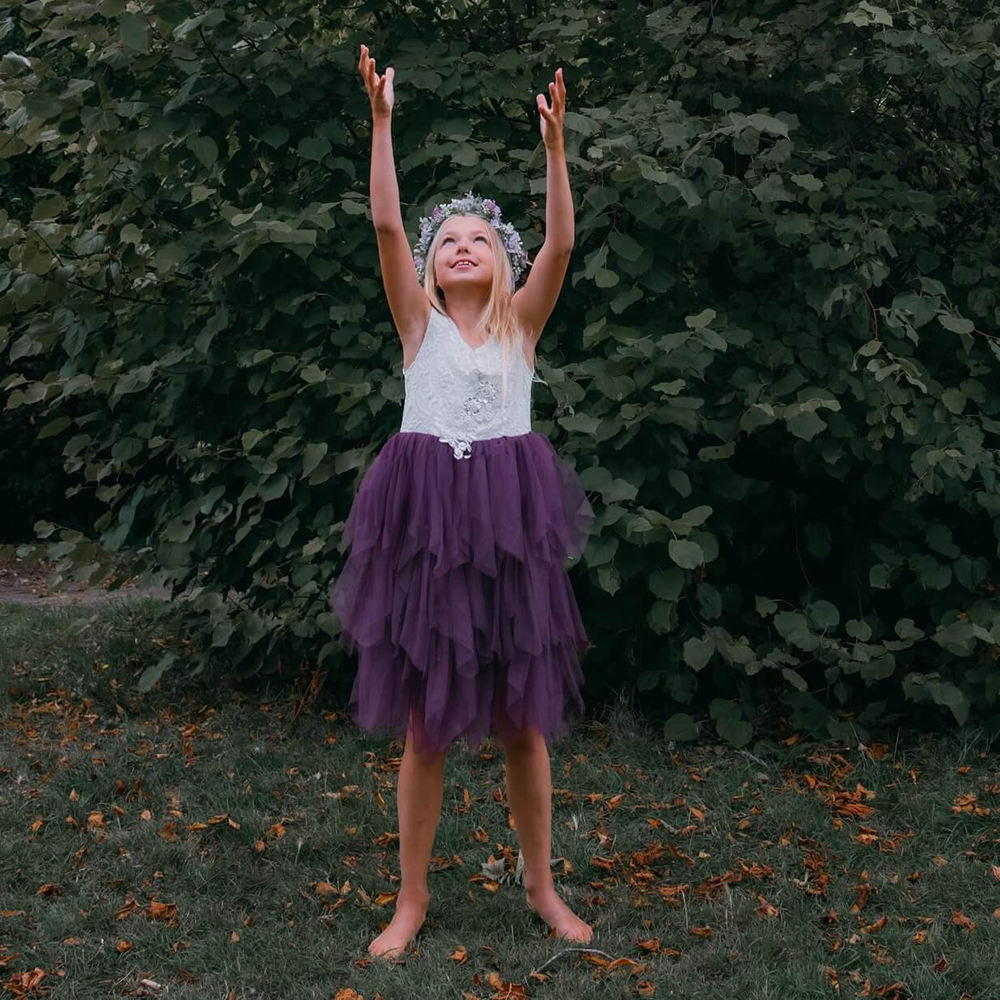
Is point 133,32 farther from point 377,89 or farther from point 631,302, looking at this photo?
point 631,302

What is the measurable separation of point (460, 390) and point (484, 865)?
1.21 m

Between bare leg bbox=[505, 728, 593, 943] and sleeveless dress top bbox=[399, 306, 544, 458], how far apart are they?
0.65 meters

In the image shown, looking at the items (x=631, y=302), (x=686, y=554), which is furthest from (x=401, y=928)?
(x=631, y=302)

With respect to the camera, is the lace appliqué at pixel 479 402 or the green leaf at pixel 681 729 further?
the green leaf at pixel 681 729

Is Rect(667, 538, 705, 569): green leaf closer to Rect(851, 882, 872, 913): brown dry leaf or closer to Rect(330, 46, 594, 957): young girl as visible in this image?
Rect(330, 46, 594, 957): young girl

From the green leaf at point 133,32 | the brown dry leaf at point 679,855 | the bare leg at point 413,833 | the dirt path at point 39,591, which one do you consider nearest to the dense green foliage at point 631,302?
the green leaf at point 133,32

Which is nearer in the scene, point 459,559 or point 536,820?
point 459,559

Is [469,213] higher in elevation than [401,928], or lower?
higher

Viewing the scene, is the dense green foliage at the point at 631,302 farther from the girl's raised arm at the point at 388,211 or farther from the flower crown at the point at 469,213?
the girl's raised arm at the point at 388,211

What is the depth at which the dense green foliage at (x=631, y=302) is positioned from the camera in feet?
13.0

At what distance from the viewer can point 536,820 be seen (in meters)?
2.94

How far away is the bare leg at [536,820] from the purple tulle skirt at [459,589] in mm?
55

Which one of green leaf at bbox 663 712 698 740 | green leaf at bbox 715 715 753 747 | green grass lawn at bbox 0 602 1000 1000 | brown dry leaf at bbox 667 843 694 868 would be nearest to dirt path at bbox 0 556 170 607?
green grass lawn at bbox 0 602 1000 1000

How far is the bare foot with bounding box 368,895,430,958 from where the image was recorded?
2.86m
